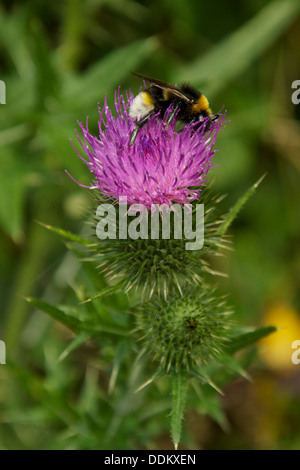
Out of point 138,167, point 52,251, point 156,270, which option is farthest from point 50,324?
point 138,167

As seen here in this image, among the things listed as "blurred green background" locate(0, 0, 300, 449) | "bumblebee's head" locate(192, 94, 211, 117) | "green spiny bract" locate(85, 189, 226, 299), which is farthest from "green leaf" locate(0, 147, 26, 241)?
"bumblebee's head" locate(192, 94, 211, 117)

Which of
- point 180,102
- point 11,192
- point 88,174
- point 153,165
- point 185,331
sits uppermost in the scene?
point 88,174

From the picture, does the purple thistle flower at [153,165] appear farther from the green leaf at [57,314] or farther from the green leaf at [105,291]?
the green leaf at [57,314]

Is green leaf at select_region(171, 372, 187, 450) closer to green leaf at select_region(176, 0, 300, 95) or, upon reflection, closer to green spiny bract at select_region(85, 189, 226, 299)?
green spiny bract at select_region(85, 189, 226, 299)

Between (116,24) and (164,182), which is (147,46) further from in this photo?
(164,182)

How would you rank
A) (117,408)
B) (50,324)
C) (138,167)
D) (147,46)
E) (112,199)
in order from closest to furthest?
(138,167) → (112,199) → (117,408) → (147,46) → (50,324)

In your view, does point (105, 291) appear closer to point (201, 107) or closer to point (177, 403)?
point (177, 403)

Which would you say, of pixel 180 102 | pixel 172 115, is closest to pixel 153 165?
pixel 172 115
